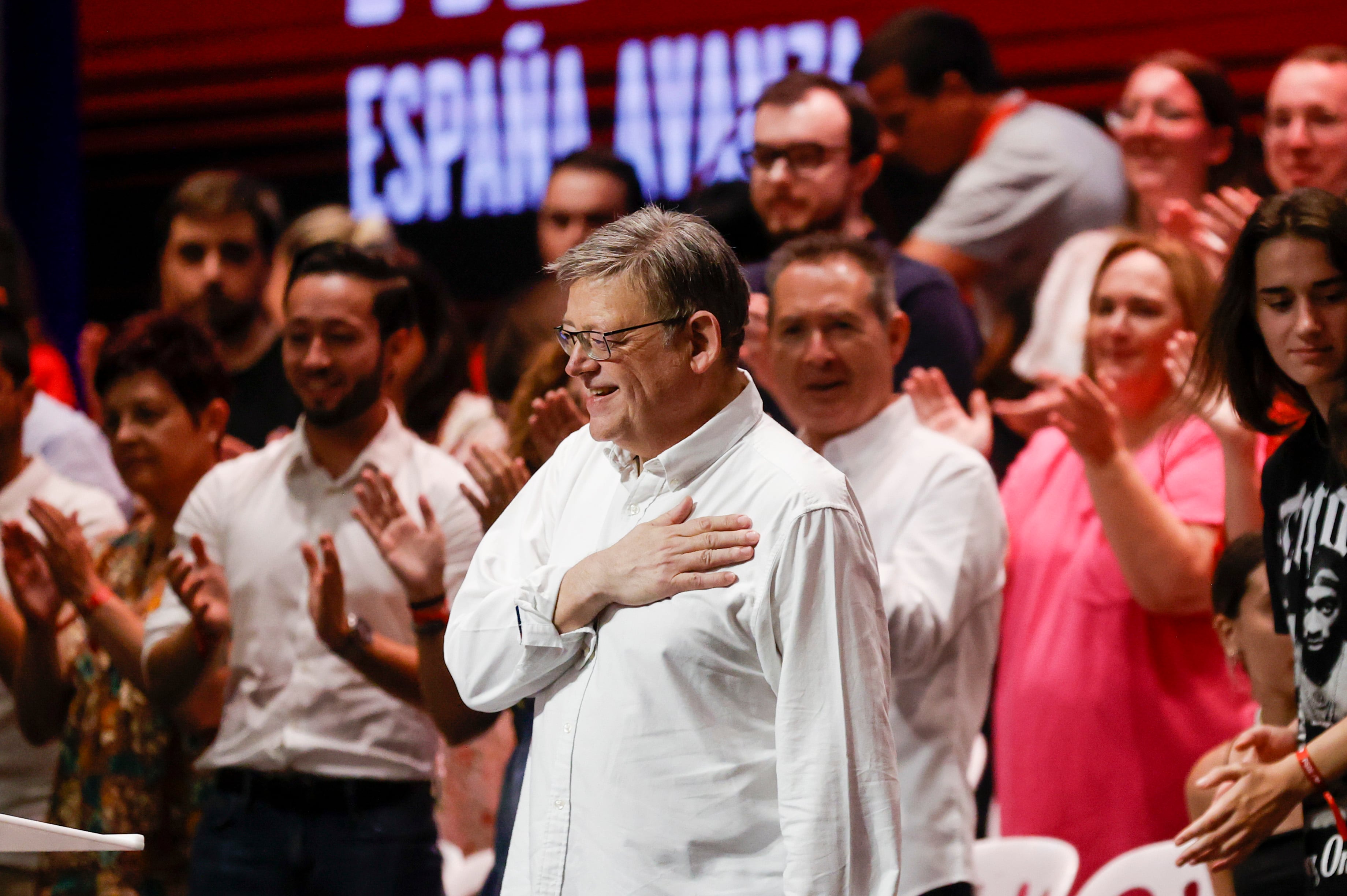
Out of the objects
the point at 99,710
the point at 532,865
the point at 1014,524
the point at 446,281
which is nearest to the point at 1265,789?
the point at 532,865

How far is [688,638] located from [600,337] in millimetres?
419

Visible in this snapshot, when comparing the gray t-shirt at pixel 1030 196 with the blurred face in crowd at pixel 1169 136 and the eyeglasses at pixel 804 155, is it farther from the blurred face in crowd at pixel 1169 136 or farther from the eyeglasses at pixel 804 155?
the eyeglasses at pixel 804 155

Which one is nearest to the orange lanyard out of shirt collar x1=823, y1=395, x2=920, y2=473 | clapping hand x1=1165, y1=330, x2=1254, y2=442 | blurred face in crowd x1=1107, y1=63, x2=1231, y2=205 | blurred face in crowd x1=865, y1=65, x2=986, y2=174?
blurred face in crowd x1=865, y1=65, x2=986, y2=174

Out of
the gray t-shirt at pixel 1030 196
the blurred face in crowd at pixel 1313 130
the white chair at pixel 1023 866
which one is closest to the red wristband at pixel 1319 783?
the white chair at pixel 1023 866

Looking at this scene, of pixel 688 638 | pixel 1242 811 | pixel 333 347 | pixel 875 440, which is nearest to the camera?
pixel 688 638

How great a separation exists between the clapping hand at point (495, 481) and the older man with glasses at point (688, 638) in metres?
0.82

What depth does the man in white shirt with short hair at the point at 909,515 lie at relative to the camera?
2805 mm

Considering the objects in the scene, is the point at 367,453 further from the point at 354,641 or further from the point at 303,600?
the point at 354,641

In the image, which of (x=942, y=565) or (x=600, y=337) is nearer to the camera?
(x=600, y=337)

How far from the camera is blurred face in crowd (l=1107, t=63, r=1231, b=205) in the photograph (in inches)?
167

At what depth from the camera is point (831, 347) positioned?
3145 mm

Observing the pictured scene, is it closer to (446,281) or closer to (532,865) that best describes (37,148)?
(446,281)

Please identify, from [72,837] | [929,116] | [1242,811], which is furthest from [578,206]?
[72,837]

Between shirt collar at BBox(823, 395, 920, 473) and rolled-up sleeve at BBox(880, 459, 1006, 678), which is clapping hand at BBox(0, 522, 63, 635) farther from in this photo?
rolled-up sleeve at BBox(880, 459, 1006, 678)
